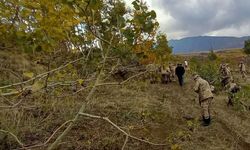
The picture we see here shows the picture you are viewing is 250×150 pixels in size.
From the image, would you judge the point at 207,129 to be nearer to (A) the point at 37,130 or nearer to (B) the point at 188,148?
(B) the point at 188,148

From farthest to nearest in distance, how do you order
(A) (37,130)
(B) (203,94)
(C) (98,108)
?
(B) (203,94) → (C) (98,108) → (A) (37,130)

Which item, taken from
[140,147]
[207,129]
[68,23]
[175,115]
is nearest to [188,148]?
[140,147]

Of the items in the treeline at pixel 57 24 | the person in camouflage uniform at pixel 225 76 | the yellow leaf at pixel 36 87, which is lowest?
the person in camouflage uniform at pixel 225 76

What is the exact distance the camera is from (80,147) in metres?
8.88

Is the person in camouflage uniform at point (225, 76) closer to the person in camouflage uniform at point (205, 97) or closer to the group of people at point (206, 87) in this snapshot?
the group of people at point (206, 87)

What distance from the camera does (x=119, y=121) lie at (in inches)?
418

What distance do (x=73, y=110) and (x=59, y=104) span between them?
0.40 m

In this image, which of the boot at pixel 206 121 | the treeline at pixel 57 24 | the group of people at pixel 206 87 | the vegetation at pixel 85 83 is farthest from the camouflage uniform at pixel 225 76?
the treeline at pixel 57 24

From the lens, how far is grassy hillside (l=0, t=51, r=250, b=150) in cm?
812

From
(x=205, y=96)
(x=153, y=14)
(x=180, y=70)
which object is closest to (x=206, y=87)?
(x=205, y=96)

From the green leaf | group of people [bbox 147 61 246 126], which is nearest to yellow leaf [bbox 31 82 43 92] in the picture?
the green leaf

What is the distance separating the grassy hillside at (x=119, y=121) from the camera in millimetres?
→ 8125

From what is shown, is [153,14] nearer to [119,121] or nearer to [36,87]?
[36,87]

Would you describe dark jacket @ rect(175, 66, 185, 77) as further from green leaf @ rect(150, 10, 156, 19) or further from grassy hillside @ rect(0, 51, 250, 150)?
green leaf @ rect(150, 10, 156, 19)
